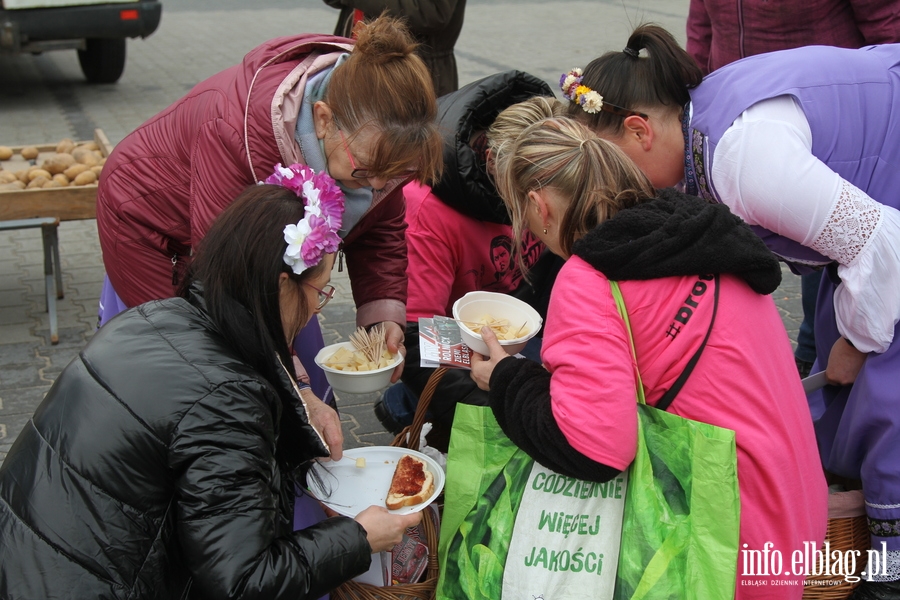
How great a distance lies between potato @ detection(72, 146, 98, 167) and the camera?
4.53 m

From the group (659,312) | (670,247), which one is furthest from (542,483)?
(670,247)

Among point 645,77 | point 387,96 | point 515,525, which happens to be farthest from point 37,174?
point 515,525

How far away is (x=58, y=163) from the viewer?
4.43 m

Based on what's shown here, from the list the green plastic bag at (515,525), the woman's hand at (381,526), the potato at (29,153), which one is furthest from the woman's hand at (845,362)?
the potato at (29,153)

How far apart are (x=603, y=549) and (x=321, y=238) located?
2.89 feet

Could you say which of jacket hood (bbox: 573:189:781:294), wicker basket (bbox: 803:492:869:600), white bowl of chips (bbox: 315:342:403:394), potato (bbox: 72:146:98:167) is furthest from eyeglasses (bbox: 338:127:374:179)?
potato (bbox: 72:146:98:167)

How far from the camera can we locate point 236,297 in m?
1.82

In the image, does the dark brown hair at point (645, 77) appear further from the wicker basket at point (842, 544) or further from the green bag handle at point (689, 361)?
the wicker basket at point (842, 544)

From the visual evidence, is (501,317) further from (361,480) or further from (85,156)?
(85,156)

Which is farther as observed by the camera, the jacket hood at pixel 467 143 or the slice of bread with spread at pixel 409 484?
the jacket hood at pixel 467 143

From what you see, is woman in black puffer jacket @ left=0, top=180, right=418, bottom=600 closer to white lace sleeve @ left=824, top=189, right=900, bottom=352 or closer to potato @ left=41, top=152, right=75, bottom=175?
white lace sleeve @ left=824, top=189, right=900, bottom=352

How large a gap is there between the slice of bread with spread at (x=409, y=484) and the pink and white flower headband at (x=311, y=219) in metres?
0.64

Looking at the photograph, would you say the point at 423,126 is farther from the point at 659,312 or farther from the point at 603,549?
the point at 603,549

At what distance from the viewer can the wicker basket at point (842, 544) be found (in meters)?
2.34
